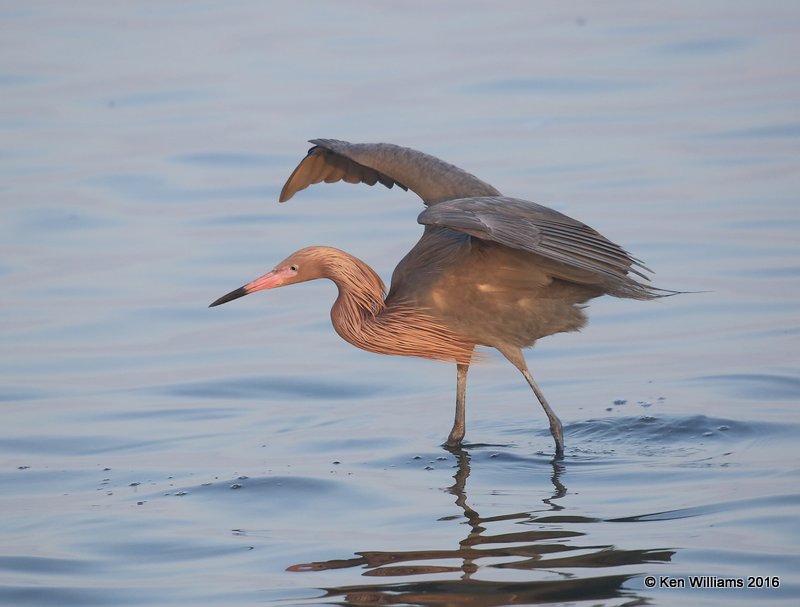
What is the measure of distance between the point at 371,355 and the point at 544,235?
317 centimetres

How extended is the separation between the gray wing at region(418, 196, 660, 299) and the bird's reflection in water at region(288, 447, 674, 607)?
129 centimetres

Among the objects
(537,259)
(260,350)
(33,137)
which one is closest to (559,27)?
(33,137)

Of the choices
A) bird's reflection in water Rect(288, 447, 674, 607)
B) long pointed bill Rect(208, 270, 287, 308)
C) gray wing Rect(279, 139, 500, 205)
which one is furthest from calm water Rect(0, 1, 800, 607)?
gray wing Rect(279, 139, 500, 205)

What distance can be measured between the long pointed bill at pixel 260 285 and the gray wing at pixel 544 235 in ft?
3.82

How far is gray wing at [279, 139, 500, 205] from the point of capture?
8516mm

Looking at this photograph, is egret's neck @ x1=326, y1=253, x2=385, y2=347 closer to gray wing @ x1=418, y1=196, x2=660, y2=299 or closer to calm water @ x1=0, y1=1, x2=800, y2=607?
calm water @ x1=0, y1=1, x2=800, y2=607

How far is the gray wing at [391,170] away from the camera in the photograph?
8.52 metres

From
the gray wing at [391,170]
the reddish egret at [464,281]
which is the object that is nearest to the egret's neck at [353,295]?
the reddish egret at [464,281]

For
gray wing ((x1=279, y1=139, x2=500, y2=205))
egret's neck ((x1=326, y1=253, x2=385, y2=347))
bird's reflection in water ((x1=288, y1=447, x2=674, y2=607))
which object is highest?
gray wing ((x1=279, y1=139, x2=500, y2=205))

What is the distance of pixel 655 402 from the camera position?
8.59m

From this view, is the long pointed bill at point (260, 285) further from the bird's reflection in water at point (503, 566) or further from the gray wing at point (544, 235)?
the bird's reflection in water at point (503, 566)

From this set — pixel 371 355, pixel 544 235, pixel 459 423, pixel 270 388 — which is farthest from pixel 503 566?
pixel 371 355

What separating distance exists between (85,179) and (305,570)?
9092 mm

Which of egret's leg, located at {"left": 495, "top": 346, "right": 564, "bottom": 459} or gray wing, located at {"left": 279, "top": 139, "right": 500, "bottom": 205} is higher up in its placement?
gray wing, located at {"left": 279, "top": 139, "right": 500, "bottom": 205}
